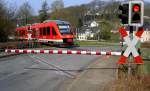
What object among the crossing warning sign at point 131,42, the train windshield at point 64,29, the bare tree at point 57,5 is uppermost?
the bare tree at point 57,5

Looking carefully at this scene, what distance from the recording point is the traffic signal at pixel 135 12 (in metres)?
14.5

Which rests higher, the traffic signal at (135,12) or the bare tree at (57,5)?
the bare tree at (57,5)

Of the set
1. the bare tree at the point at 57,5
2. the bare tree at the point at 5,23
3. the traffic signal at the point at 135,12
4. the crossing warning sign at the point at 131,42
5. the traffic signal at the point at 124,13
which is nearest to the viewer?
the traffic signal at the point at 135,12

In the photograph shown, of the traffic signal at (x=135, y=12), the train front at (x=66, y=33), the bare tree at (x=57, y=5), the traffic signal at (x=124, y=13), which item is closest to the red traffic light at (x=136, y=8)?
the traffic signal at (x=135, y=12)

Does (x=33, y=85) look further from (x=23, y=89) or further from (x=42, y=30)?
(x=42, y=30)

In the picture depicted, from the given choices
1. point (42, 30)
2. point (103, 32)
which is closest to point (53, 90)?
point (42, 30)

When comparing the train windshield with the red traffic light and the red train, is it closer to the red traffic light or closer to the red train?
the red train

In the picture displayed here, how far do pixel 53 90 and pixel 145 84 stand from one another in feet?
10.9

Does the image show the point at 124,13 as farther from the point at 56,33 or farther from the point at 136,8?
the point at 56,33

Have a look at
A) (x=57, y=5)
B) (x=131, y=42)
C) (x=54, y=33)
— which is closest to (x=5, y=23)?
(x=54, y=33)

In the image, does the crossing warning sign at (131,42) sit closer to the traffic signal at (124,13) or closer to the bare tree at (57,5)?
the traffic signal at (124,13)

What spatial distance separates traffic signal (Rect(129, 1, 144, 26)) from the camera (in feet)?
47.7

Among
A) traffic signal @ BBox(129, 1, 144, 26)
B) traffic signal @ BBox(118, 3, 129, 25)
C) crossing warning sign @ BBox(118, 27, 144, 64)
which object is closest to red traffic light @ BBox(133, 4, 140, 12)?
traffic signal @ BBox(129, 1, 144, 26)

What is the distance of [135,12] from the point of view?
1467 centimetres
